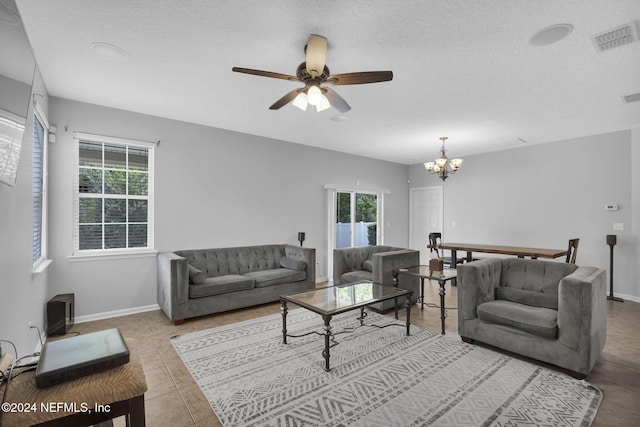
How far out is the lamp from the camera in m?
2.44

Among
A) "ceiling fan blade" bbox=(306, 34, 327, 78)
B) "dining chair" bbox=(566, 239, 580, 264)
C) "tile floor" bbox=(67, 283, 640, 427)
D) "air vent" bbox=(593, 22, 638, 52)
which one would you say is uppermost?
"air vent" bbox=(593, 22, 638, 52)

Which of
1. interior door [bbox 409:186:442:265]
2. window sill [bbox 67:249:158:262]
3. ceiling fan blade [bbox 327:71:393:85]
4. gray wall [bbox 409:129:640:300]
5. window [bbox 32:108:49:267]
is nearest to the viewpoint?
ceiling fan blade [bbox 327:71:393:85]

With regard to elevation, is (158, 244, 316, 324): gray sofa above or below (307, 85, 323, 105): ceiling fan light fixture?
below

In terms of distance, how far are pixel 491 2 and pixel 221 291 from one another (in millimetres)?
4005

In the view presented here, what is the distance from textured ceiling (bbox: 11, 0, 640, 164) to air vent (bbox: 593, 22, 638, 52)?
0.24ft

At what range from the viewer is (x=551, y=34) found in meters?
2.31

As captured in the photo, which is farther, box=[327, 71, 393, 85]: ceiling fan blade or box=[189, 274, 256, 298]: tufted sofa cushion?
box=[189, 274, 256, 298]: tufted sofa cushion

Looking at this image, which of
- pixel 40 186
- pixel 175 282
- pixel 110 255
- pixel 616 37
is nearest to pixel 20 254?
pixel 40 186

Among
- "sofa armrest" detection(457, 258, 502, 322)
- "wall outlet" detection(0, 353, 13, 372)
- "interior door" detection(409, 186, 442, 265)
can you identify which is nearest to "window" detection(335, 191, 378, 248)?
"interior door" detection(409, 186, 442, 265)

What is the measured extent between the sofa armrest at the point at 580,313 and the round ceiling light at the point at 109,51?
4.29 meters

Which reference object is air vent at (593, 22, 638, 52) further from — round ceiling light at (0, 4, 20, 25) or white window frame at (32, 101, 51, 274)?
white window frame at (32, 101, 51, 274)

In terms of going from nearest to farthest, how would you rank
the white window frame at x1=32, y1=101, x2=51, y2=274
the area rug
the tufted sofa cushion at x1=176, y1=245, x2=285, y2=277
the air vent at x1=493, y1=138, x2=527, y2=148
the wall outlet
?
1. the wall outlet
2. the area rug
3. the white window frame at x1=32, y1=101, x2=51, y2=274
4. the tufted sofa cushion at x1=176, y1=245, x2=285, y2=277
5. the air vent at x1=493, y1=138, x2=527, y2=148

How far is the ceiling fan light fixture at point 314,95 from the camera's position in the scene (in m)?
2.43

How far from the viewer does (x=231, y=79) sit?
314 cm
